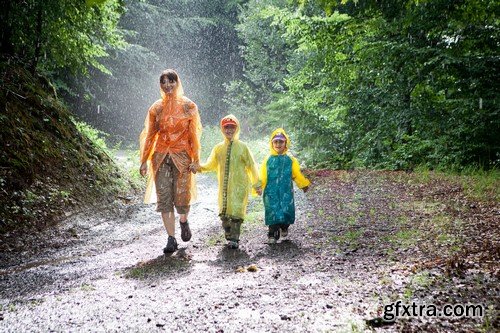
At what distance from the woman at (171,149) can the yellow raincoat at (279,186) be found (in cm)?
108

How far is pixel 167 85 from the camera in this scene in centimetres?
557

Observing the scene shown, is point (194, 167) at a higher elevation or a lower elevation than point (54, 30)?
lower

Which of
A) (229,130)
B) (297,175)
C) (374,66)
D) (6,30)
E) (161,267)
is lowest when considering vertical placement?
(161,267)

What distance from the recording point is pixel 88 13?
9.86 meters

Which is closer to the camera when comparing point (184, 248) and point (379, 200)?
point (184, 248)

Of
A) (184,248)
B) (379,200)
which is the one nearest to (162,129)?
(184,248)

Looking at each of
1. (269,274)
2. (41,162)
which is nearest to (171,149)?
(269,274)

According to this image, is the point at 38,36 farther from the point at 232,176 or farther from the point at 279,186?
the point at 279,186

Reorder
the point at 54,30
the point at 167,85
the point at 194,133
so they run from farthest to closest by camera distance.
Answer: the point at 54,30, the point at 194,133, the point at 167,85

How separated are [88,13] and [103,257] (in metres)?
6.83

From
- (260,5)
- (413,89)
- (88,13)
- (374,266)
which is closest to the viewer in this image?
(374,266)

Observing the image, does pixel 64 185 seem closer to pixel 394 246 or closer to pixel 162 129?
pixel 162 129

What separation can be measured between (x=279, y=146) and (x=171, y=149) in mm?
1577

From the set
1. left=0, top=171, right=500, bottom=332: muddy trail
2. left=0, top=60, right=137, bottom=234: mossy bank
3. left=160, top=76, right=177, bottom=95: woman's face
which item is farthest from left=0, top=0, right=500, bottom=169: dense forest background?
left=0, top=171, right=500, bottom=332: muddy trail
